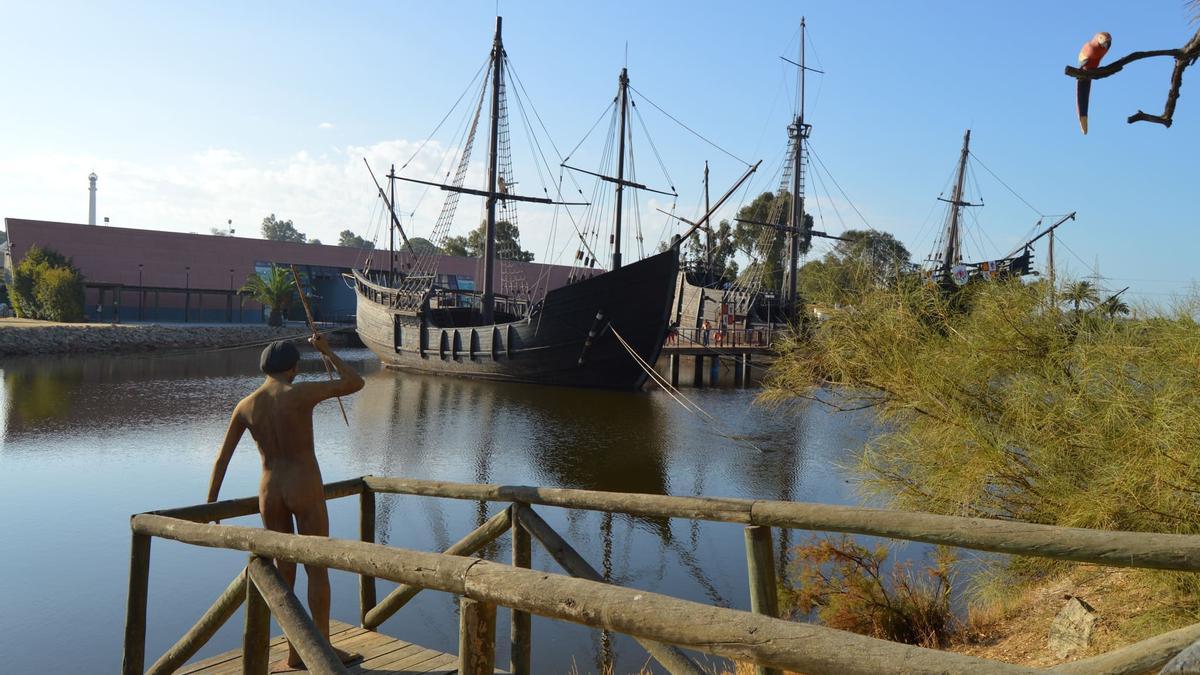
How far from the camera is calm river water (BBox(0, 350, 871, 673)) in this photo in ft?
25.5

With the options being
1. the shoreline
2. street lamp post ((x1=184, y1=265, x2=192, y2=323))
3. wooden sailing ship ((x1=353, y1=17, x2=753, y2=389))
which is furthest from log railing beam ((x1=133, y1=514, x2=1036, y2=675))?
street lamp post ((x1=184, y1=265, x2=192, y2=323))

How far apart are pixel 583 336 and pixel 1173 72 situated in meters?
25.7

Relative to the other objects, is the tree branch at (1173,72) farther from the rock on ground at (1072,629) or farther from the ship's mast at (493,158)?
the ship's mast at (493,158)

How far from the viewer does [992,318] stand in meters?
7.71

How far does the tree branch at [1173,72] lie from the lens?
7.88ft

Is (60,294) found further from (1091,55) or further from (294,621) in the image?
(1091,55)

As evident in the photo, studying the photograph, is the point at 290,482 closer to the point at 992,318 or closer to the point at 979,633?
the point at 979,633

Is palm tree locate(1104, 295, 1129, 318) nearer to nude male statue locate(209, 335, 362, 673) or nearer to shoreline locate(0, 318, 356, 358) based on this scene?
nude male statue locate(209, 335, 362, 673)

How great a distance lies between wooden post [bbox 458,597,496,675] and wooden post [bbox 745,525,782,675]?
4.32 ft

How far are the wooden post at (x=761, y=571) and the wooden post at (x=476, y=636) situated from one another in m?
1.32

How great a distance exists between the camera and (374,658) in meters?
4.08

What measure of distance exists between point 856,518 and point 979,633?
4424 mm

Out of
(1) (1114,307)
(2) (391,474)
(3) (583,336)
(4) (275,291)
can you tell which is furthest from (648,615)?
(4) (275,291)

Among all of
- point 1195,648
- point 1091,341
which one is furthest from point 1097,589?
point 1195,648
